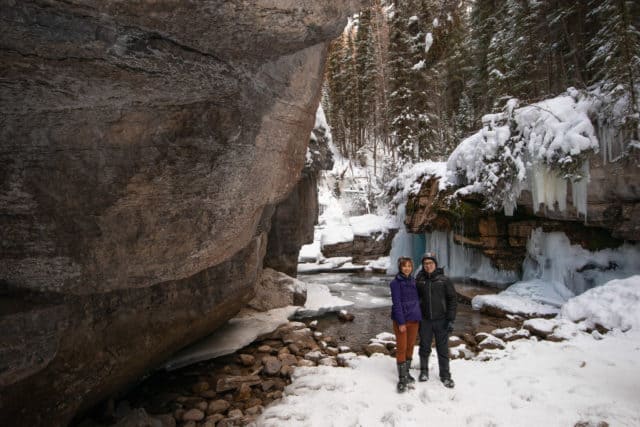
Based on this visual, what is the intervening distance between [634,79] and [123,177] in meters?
11.2

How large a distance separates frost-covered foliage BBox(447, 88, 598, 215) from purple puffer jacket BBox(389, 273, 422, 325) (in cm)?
713

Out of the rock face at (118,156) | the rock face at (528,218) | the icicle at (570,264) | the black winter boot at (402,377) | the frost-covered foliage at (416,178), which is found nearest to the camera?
the rock face at (118,156)

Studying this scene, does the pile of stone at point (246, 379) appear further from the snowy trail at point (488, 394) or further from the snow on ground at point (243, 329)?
the snowy trail at point (488, 394)

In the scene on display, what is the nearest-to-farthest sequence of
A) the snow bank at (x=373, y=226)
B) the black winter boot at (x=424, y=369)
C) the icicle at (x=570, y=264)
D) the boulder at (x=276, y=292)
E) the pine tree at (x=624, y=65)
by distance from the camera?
the black winter boot at (x=424, y=369), the pine tree at (x=624, y=65), the boulder at (x=276, y=292), the icicle at (x=570, y=264), the snow bank at (x=373, y=226)

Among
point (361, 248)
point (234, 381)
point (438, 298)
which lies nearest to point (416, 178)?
point (361, 248)

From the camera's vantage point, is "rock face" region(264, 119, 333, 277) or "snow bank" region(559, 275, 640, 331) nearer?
"snow bank" region(559, 275, 640, 331)

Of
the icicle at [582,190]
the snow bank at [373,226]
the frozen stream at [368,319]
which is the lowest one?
the frozen stream at [368,319]

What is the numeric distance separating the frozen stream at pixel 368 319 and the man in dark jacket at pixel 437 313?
8.68ft

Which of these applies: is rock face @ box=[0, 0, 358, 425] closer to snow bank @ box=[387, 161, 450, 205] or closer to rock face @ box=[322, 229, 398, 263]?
snow bank @ box=[387, 161, 450, 205]

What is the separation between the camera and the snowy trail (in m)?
4.15

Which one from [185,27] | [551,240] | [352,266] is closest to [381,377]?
[185,27]

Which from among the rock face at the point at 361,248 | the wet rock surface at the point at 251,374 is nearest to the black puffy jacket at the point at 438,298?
the wet rock surface at the point at 251,374

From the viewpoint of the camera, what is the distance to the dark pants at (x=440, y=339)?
16.4 feet

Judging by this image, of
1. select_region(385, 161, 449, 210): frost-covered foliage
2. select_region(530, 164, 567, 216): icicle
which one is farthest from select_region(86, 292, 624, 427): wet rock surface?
select_region(385, 161, 449, 210): frost-covered foliage
